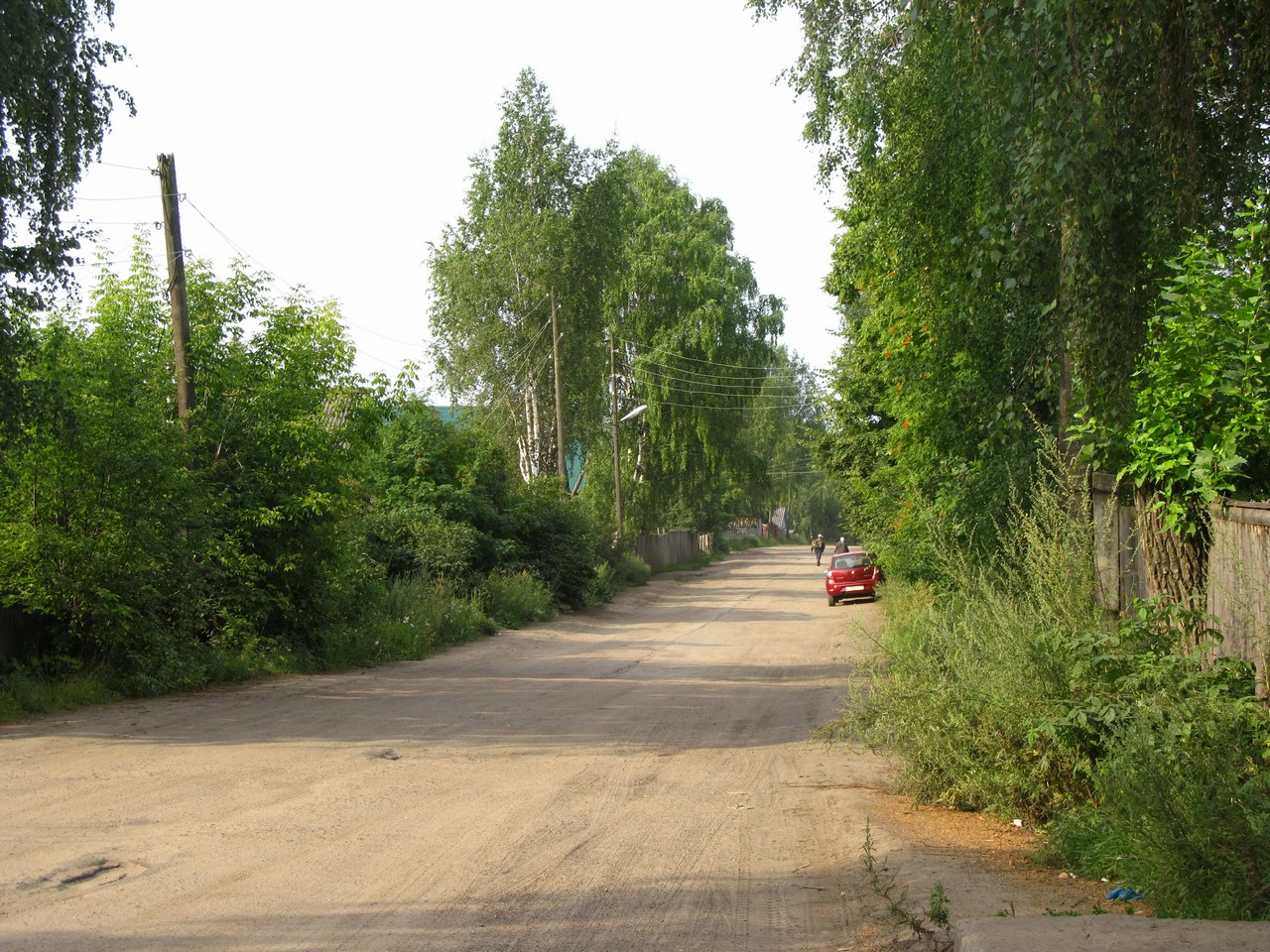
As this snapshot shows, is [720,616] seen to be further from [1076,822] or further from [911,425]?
[1076,822]

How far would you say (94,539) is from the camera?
43.7 feet

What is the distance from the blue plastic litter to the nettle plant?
8.91 ft

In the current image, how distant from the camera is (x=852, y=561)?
33406 millimetres

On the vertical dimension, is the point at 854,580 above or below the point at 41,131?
below

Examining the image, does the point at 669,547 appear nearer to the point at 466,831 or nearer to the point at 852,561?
the point at 852,561

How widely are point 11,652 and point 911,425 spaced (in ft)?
39.7

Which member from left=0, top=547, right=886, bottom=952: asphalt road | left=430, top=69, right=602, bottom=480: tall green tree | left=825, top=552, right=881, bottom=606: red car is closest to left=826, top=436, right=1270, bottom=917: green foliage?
left=0, top=547, right=886, bottom=952: asphalt road

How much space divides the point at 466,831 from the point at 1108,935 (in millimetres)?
4065

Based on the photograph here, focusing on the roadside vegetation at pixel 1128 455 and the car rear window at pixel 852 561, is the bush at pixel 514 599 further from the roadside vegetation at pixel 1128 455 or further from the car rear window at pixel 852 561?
the roadside vegetation at pixel 1128 455

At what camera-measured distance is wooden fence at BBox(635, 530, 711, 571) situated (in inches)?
2063

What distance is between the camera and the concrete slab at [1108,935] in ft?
14.2

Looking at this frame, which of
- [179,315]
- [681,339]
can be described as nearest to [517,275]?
[681,339]

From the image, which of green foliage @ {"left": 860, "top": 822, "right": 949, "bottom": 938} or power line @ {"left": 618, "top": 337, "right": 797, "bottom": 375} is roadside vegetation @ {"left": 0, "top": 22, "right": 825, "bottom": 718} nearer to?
green foliage @ {"left": 860, "top": 822, "right": 949, "bottom": 938}

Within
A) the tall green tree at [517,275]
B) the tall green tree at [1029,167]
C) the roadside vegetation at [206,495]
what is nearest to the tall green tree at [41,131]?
the roadside vegetation at [206,495]
